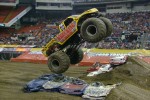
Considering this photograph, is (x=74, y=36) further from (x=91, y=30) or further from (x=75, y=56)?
(x=75, y=56)

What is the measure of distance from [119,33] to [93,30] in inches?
1159

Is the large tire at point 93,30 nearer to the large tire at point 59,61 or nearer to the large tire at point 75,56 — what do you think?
the large tire at point 59,61

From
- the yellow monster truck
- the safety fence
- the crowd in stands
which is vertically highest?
the yellow monster truck

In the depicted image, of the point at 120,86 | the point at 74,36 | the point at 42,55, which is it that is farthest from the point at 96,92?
the point at 42,55

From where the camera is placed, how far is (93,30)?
1348 cm

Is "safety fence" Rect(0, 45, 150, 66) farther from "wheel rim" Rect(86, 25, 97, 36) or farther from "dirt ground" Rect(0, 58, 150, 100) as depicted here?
"wheel rim" Rect(86, 25, 97, 36)

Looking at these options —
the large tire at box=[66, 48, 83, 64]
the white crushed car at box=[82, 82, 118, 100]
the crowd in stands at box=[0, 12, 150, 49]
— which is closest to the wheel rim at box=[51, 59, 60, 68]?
the large tire at box=[66, 48, 83, 64]

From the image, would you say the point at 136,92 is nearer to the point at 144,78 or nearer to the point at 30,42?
the point at 144,78

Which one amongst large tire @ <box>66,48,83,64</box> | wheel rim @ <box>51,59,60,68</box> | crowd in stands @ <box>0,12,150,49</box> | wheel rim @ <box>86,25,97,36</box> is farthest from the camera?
crowd in stands @ <box>0,12,150,49</box>

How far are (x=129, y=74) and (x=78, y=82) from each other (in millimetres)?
4456

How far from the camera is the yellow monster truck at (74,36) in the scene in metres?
13.0

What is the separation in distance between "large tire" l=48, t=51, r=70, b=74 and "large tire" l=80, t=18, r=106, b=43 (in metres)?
1.64

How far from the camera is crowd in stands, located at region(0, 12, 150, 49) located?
38.4 metres

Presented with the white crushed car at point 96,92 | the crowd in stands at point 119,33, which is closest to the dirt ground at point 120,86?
the white crushed car at point 96,92
